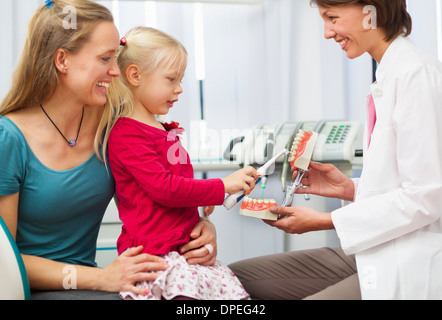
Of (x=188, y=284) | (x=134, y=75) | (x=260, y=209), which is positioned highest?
(x=134, y=75)

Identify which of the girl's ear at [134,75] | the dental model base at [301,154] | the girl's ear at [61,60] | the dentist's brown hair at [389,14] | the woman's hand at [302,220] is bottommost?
the woman's hand at [302,220]

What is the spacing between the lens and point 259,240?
2771mm

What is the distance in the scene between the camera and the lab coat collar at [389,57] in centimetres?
120

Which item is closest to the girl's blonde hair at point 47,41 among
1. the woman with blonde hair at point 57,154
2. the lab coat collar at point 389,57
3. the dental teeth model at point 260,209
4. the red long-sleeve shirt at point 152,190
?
the woman with blonde hair at point 57,154

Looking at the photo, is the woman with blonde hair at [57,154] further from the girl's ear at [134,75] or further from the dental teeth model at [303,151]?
the dental teeth model at [303,151]

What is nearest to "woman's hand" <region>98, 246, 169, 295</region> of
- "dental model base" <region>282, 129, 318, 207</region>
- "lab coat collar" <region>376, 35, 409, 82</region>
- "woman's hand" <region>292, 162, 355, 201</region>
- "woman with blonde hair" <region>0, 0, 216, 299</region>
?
"woman with blonde hair" <region>0, 0, 216, 299</region>

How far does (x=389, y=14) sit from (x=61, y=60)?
0.85m

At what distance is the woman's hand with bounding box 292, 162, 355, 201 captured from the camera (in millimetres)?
1536

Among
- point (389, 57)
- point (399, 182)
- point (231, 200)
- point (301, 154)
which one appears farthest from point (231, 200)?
point (389, 57)

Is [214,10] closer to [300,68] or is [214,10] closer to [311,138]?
[300,68]

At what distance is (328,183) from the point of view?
5.14ft

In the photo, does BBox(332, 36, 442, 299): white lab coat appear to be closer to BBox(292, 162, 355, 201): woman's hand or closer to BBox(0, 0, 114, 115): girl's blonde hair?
BBox(292, 162, 355, 201): woman's hand

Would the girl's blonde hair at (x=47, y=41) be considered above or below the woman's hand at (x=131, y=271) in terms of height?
above

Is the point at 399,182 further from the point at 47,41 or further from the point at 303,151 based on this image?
the point at 47,41
